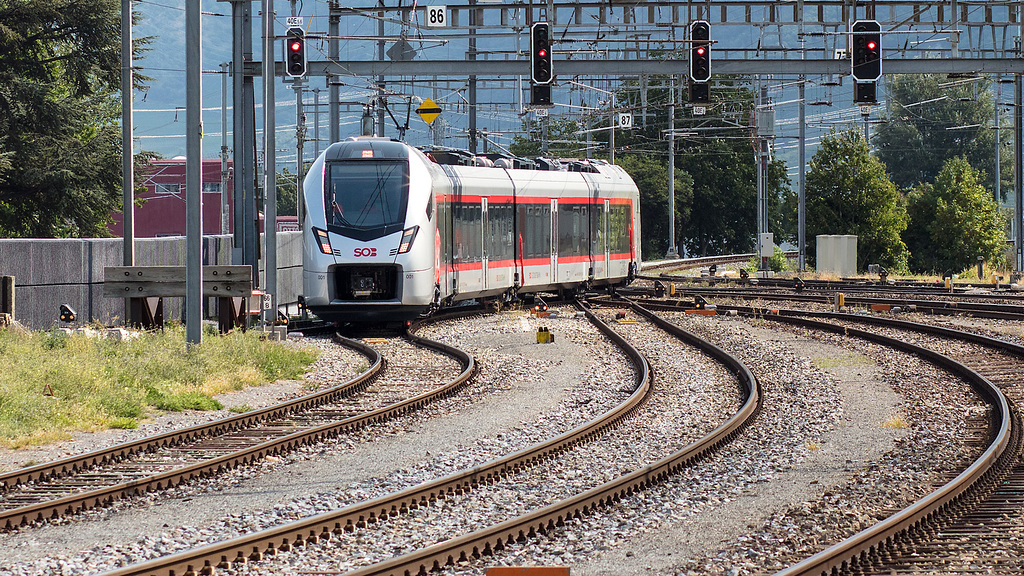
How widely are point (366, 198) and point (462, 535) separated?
15328 millimetres

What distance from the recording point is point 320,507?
8.83 m

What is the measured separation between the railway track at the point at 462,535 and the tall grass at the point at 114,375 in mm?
4517

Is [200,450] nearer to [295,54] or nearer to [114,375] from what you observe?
[114,375]

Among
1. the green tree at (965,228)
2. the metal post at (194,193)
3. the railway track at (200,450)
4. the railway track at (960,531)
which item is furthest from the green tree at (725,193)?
the railway track at (960,531)

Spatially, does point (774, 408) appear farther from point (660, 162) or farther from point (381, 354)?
point (660, 162)

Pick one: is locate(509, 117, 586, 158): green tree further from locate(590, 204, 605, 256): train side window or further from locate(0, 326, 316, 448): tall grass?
locate(0, 326, 316, 448): tall grass

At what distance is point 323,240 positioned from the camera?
22.7m

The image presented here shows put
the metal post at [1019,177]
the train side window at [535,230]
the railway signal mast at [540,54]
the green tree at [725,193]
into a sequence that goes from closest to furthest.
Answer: the railway signal mast at [540,54] → the train side window at [535,230] → the metal post at [1019,177] → the green tree at [725,193]

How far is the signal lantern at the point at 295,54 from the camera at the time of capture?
84.6 feet

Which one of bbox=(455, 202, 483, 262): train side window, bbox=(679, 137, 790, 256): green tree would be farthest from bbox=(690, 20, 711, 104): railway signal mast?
bbox=(679, 137, 790, 256): green tree

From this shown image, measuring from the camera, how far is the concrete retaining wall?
21938 millimetres

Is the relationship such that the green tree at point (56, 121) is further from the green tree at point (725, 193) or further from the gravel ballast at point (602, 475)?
the green tree at point (725, 193)

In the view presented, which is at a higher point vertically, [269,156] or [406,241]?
[269,156]

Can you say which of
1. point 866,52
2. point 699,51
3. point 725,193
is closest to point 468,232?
point 699,51
